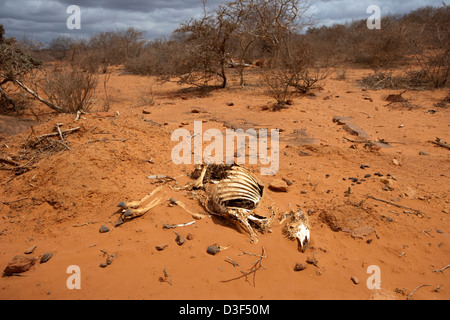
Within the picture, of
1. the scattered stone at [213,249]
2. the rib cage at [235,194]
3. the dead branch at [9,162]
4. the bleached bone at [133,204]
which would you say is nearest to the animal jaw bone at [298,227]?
the rib cage at [235,194]

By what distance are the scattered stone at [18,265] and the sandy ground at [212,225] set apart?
8 centimetres

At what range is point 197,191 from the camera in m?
3.15

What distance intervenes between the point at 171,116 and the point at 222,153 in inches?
114

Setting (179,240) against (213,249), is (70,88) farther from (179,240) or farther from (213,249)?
(213,249)

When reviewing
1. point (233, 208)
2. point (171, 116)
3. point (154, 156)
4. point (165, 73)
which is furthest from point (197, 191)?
point (165, 73)

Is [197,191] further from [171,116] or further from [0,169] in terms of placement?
[171,116]

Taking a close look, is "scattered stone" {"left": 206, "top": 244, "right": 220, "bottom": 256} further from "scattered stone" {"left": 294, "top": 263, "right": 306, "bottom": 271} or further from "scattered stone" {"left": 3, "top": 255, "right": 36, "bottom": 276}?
"scattered stone" {"left": 3, "top": 255, "right": 36, "bottom": 276}

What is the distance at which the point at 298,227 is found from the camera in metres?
2.64

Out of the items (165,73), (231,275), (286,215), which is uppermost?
(165,73)

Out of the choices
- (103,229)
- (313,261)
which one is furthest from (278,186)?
(103,229)

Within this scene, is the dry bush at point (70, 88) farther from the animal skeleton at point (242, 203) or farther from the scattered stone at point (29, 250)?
the animal skeleton at point (242, 203)

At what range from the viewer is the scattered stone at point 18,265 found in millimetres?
2133

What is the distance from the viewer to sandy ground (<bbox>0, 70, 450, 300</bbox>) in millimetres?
2062

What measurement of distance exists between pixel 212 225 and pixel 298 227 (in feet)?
2.71
